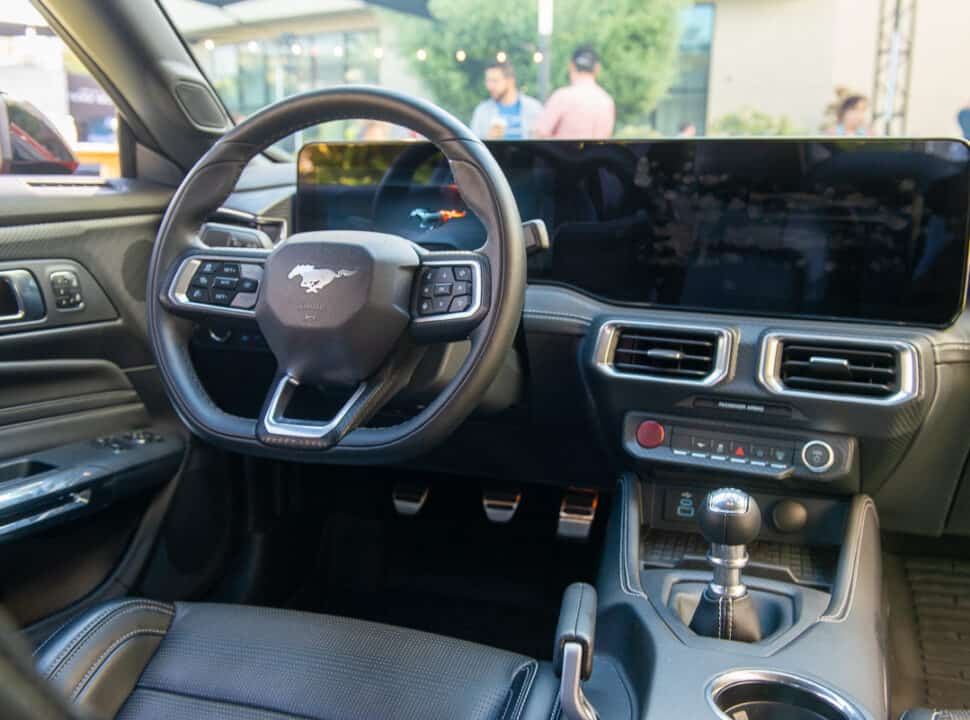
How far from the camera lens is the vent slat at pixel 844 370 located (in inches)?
62.4

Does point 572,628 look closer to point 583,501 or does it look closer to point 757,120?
point 583,501

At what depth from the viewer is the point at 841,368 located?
5.21ft

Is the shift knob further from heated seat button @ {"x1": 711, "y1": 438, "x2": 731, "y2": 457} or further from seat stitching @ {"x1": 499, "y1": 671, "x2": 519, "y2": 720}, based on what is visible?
seat stitching @ {"x1": 499, "y1": 671, "x2": 519, "y2": 720}

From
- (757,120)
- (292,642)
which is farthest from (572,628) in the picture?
(757,120)

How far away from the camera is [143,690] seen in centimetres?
124

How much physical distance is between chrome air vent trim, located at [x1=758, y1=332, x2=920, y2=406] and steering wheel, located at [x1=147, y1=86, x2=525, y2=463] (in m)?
0.55

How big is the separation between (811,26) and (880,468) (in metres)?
10.4

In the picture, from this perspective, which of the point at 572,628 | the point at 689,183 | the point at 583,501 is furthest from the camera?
the point at 583,501

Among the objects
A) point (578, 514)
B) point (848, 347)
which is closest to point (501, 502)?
point (578, 514)

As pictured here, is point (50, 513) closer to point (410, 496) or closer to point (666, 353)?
point (410, 496)

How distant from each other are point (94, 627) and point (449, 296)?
67 cm

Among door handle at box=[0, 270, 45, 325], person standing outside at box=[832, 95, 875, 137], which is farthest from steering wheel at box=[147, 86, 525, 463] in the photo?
person standing outside at box=[832, 95, 875, 137]

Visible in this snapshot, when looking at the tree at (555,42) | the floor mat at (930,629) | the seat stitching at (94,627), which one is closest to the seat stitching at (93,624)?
the seat stitching at (94,627)

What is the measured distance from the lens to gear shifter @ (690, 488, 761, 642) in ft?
4.54
